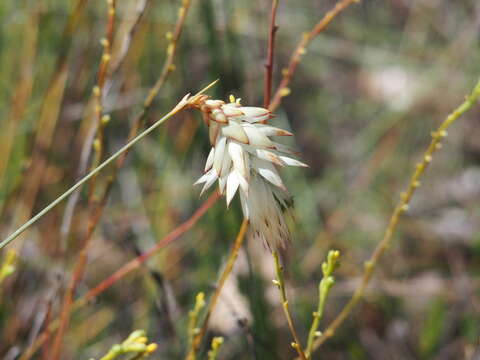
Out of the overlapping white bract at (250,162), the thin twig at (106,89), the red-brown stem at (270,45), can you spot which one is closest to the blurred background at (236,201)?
the thin twig at (106,89)

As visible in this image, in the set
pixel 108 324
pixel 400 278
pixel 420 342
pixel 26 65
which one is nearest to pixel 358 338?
pixel 420 342

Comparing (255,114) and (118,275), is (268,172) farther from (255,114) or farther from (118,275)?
(118,275)

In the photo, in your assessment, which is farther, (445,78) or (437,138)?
(445,78)

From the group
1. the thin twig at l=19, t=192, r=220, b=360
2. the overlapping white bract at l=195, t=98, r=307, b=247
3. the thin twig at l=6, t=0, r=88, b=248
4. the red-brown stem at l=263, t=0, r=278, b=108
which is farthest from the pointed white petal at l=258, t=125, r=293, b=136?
the thin twig at l=6, t=0, r=88, b=248

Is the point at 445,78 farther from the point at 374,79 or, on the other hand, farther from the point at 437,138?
the point at 437,138

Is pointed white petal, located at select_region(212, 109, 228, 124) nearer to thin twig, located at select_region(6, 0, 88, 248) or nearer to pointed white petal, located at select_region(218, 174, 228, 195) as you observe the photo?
pointed white petal, located at select_region(218, 174, 228, 195)
